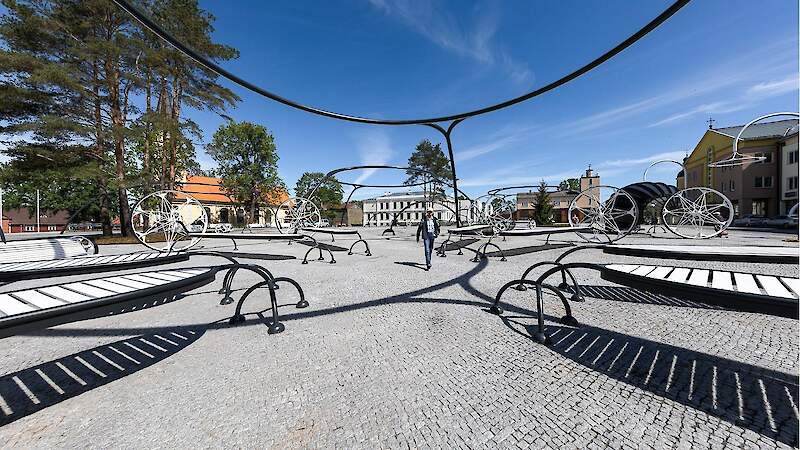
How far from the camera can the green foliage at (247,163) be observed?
34750 millimetres

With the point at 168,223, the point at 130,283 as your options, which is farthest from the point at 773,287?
the point at 168,223

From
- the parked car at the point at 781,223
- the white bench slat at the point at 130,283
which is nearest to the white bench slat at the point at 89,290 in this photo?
the white bench slat at the point at 130,283

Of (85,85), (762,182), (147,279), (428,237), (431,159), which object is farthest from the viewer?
(431,159)

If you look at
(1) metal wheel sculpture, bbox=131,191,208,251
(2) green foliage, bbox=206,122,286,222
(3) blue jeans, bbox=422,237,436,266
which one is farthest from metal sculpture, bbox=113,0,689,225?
(2) green foliage, bbox=206,122,286,222

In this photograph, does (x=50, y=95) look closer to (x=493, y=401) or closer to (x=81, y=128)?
(x=81, y=128)

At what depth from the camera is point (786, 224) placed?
67.7 feet

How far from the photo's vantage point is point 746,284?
6.97 ft

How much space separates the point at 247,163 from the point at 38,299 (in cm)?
3943

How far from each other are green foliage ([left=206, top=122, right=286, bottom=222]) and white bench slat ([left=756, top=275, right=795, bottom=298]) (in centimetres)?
3898

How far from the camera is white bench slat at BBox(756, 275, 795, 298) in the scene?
1794mm

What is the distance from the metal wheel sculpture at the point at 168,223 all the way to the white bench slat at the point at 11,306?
5.61 meters

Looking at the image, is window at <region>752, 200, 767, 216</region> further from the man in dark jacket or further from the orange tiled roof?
the orange tiled roof

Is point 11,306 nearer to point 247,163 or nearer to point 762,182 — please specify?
point 247,163

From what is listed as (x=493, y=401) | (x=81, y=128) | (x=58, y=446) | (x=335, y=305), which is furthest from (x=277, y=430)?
(x=81, y=128)
